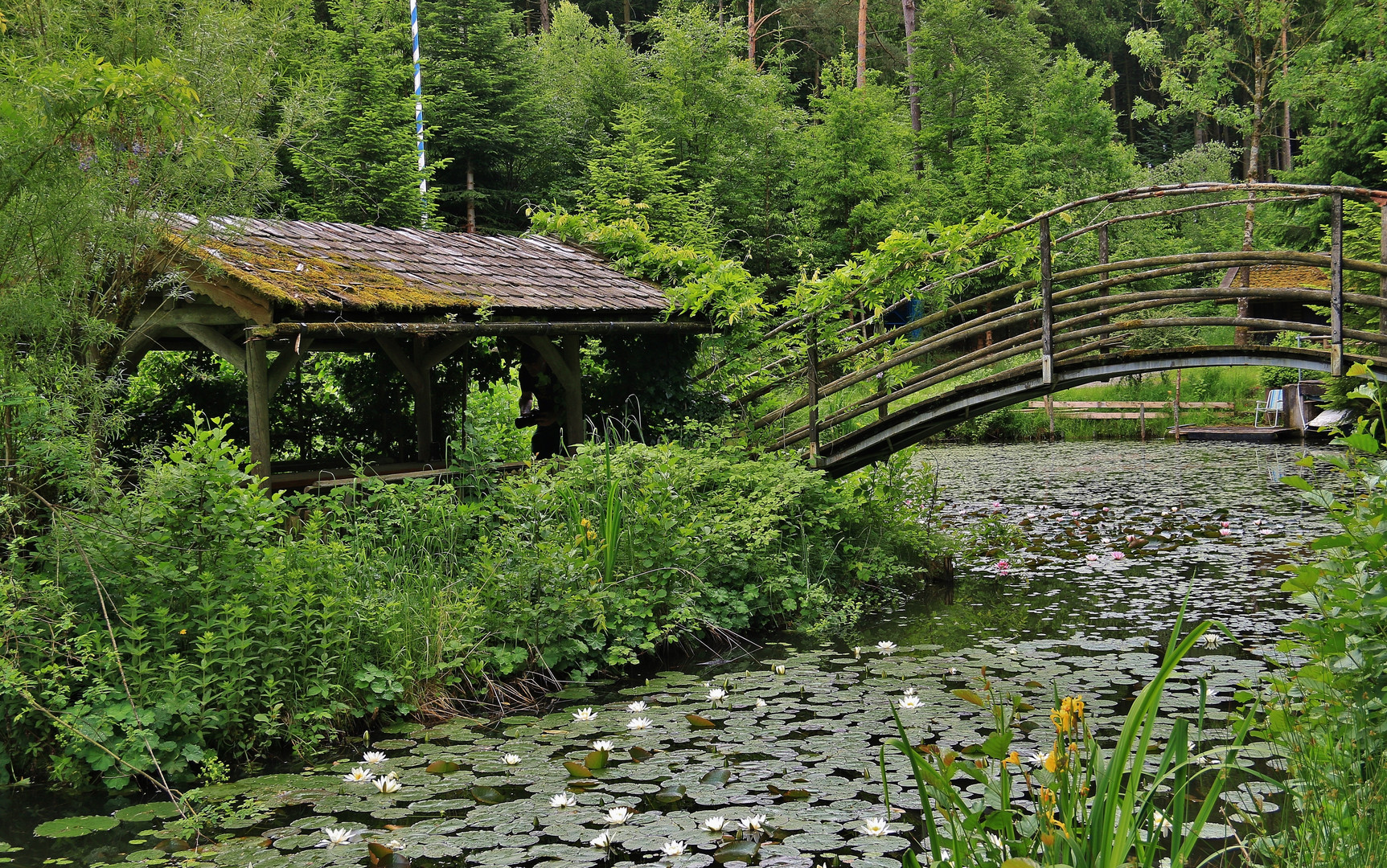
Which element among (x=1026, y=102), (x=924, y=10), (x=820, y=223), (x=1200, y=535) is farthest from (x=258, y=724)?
(x=1026, y=102)

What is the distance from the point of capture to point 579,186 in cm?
2284

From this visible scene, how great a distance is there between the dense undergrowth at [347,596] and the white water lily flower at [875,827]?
2702 mm

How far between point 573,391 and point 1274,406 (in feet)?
48.6

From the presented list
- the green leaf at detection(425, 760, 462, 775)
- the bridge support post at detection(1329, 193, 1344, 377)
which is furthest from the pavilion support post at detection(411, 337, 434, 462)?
the bridge support post at detection(1329, 193, 1344, 377)

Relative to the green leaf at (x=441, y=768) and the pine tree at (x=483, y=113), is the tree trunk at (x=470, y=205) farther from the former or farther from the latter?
the green leaf at (x=441, y=768)

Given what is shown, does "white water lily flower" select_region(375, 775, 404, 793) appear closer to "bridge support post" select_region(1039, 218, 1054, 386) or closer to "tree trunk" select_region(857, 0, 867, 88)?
"bridge support post" select_region(1039, 218, 1054, 386)

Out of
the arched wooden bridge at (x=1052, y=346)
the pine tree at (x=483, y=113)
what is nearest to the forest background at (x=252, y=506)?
the arched wooden bridge at (x=1052, y=346)

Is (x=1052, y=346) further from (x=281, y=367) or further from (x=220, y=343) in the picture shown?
(x=220, y=343)

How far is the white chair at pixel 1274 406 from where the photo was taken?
731 inches

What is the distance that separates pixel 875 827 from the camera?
3.68 meters

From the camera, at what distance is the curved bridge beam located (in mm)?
7773

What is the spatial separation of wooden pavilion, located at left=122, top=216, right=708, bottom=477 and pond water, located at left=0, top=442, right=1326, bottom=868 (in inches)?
105

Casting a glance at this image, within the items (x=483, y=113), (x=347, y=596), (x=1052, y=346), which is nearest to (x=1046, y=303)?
(x=1052, y=346)

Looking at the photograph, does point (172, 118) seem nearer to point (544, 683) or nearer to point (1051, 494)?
point (544, 683)
